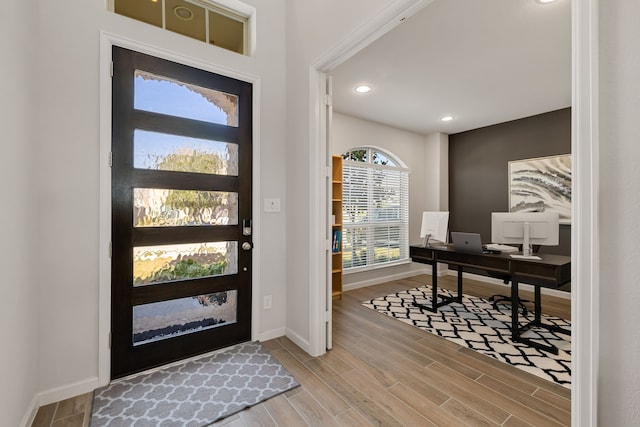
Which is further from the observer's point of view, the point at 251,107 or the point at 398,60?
the point at 398,60

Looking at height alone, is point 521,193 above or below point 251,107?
below

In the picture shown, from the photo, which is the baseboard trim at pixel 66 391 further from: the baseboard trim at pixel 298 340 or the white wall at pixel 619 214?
the white wall at pixel 619 214

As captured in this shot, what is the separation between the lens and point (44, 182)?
5.67 feet

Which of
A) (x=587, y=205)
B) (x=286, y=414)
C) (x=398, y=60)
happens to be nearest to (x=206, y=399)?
(x=286, y=414)

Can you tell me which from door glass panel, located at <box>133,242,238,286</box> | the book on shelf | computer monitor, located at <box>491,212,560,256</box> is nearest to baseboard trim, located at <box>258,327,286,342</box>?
door glass panel, located at <box>133,242,238,286</box>

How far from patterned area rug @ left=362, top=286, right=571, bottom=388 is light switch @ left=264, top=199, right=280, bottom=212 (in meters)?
1.88

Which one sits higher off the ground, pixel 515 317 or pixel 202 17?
pixel 202 17

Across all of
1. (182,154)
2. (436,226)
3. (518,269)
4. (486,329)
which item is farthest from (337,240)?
(182,154)

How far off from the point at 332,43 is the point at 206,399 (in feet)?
8.64

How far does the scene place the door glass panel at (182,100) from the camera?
81.6 inches

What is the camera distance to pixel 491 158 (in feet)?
16.1

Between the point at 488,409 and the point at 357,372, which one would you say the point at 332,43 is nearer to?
the point at 357,372

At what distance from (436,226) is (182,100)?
3080 mm

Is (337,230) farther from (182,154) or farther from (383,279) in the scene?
(182,154)
